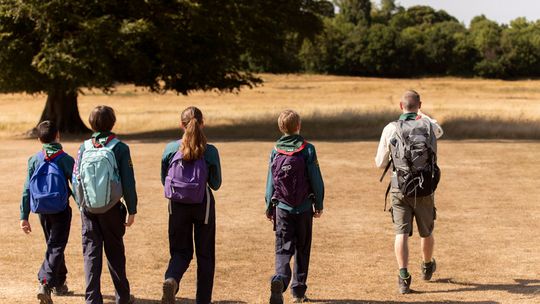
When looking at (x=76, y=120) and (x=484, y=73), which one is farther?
(x=484, y=73)

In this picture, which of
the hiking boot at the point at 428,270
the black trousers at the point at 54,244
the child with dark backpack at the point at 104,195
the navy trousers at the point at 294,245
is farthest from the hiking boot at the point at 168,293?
the hiking boot at the point at 428,270

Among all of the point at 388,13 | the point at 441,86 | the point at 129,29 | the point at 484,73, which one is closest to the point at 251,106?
the point at 129,29

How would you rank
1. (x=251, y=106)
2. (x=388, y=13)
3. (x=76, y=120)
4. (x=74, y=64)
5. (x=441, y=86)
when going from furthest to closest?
(x=388, y=13), (x=441, y=86), (x=251, y=106), (x=76, y=120), (x=74, y=64)

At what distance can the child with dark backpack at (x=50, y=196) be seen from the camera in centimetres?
702

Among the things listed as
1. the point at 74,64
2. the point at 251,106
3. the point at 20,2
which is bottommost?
the point at 251,106

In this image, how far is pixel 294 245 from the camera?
7301 millimetres

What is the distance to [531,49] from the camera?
3425 inches

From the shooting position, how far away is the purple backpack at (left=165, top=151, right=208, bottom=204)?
661 centimetres

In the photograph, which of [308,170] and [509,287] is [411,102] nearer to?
[308,170]

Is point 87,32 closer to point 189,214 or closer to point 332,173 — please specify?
point 332,173

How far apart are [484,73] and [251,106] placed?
156ft

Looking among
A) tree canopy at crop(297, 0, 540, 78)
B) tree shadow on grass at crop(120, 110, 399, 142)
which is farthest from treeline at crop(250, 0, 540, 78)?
tree shadow on grass at crop(120, 110, 399, 142)

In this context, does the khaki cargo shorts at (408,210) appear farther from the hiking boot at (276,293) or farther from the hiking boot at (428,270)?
the hiking boot at (276,293)

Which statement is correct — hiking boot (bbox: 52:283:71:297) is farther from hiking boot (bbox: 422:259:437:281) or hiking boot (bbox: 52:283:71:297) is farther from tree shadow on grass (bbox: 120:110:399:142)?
tree shadow on grass (bbox: 120:110:399:142)
